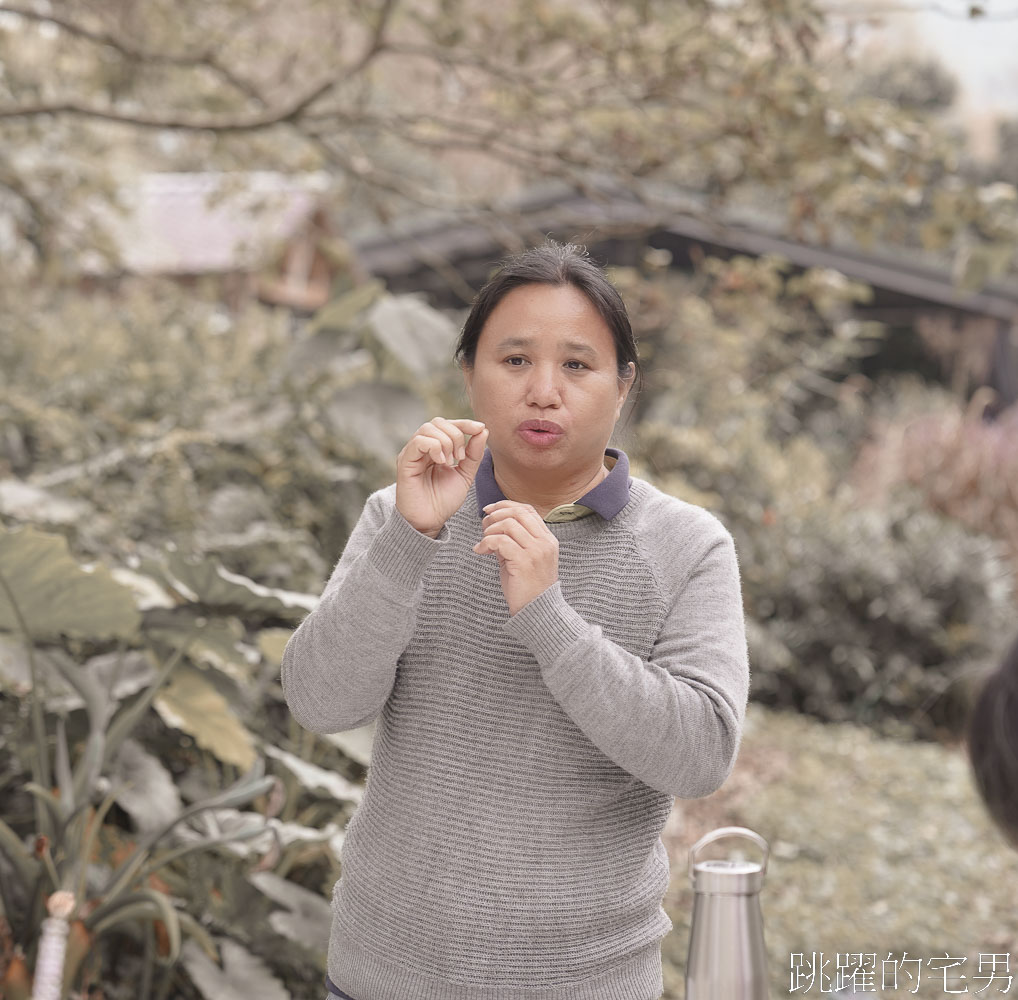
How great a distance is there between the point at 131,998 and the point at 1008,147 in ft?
81.4

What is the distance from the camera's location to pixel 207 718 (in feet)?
9.57

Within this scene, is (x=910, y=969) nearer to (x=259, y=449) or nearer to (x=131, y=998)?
(x=131, y=998)

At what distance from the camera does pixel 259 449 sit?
16.7 feet

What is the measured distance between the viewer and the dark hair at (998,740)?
37.7 inches

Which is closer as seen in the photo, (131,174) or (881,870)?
(881,870)

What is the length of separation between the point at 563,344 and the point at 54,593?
140 centimetres

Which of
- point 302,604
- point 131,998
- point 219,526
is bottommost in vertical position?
point 131,998

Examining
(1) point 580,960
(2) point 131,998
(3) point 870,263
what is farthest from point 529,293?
(3) point 870,263

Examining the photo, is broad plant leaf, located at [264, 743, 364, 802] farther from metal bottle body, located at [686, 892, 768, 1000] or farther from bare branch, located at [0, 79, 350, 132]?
bare branch, located at [0, 79, 350, 132]

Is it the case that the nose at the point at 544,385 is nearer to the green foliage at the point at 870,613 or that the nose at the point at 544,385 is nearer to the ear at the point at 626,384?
the ear at the point at 626,384

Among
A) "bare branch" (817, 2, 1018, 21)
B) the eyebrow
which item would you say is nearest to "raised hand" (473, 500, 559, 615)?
the eyebrow

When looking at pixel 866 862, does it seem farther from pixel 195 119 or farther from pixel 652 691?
pixel 652 691

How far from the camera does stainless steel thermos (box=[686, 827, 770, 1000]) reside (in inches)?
64.1

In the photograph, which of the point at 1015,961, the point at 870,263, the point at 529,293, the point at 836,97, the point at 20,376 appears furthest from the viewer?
the point at 870,263
